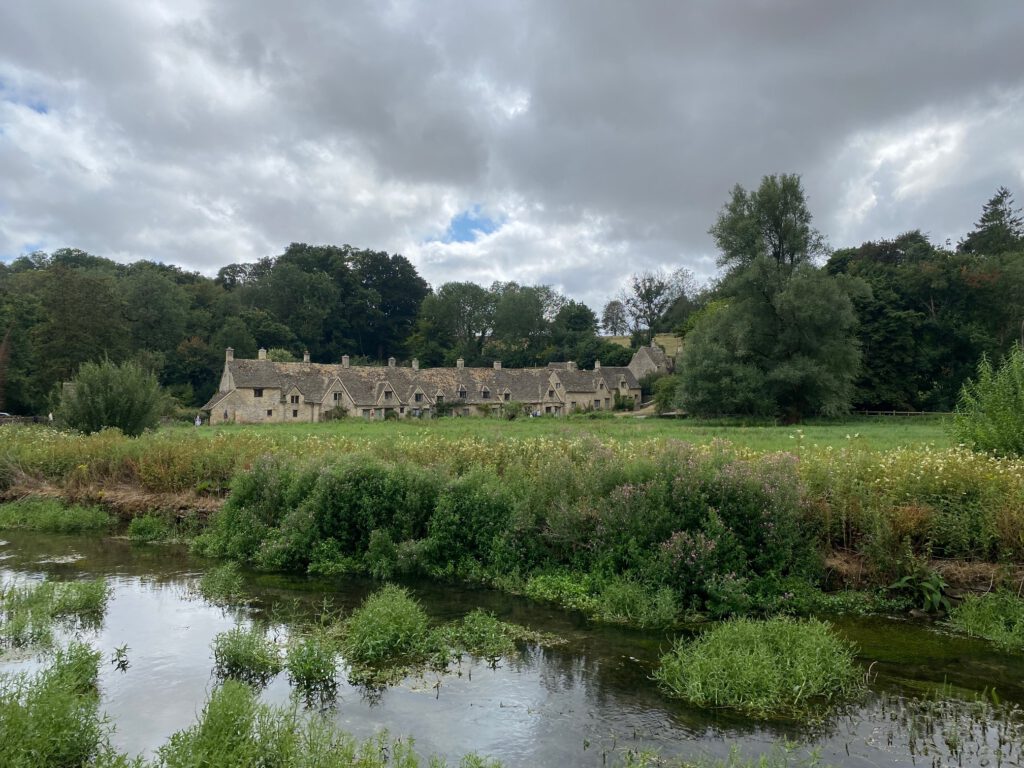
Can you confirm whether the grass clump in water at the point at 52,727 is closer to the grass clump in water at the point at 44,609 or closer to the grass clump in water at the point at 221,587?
the grass clump in water at the point at 44,609

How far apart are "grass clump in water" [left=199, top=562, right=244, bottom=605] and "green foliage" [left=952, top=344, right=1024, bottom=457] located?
639 inches

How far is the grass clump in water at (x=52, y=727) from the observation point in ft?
21.1

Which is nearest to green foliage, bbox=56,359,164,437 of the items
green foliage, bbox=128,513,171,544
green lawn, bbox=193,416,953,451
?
green lawn, bbox=193,416,953,451

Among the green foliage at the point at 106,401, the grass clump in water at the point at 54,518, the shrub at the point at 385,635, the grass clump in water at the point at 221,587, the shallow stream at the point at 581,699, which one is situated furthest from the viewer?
the green foliage at the point at 106,401

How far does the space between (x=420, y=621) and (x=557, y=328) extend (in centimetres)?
10722

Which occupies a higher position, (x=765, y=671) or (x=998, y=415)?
(x=998, y=415)

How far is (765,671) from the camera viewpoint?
853cm

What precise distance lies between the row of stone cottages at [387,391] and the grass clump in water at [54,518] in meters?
45.6

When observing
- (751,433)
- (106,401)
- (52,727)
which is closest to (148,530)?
(106,401)

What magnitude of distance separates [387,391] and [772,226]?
40692 millimetres

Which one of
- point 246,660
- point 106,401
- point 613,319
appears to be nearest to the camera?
point 246,660

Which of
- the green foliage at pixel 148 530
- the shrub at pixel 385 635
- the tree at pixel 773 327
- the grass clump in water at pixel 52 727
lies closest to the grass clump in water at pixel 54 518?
the green foliage at pixel 148 530

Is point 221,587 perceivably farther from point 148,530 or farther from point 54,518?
point 54,518

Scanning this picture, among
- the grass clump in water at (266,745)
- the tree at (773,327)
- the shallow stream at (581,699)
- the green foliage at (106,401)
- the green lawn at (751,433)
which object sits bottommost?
the shallow stream at (581,699)
